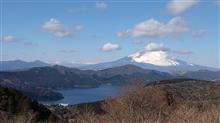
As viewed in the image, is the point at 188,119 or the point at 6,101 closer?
the point at 188,119

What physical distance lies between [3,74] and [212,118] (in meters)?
166

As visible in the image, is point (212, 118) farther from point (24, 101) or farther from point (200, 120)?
point (24, 101)

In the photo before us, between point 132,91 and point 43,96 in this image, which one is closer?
point 132,91

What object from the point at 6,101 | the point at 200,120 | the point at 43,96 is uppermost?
the point at 43,96

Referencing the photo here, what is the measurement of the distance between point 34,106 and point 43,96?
89.1m

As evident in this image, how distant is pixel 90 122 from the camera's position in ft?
45.1

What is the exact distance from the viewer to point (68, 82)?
653 ft

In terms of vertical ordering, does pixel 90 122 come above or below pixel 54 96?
below

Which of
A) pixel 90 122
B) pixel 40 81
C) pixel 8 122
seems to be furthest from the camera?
pixel 40 81

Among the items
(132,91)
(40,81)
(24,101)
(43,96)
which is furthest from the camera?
(40,81)

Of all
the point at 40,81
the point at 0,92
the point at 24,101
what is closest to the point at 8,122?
the point at 24,101

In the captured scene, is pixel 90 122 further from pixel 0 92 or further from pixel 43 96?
pixel 43 96

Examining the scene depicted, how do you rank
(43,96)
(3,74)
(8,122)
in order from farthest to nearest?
(3,74)
(43,96)
(8,122)

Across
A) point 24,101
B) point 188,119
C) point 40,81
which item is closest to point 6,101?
point 24,101
